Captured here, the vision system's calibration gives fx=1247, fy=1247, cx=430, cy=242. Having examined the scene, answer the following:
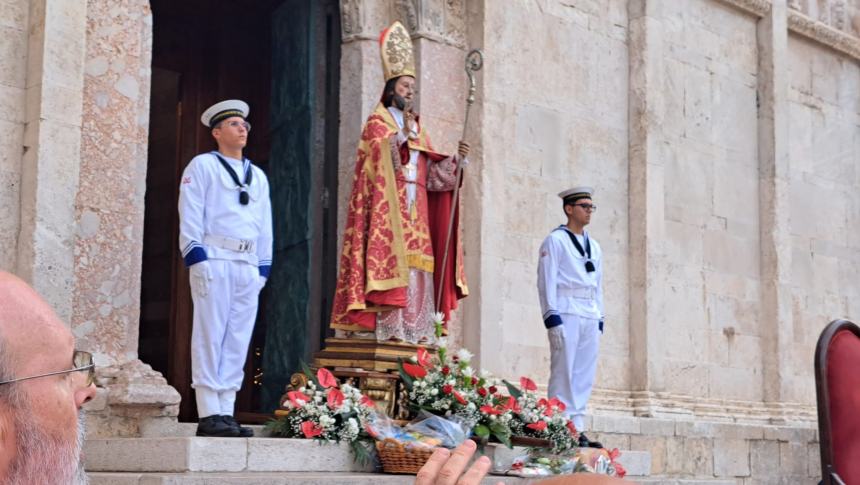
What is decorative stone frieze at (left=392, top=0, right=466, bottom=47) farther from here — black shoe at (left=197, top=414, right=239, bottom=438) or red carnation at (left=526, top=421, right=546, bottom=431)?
black shoe at (left=197, top=414, right=239, bottom=438)

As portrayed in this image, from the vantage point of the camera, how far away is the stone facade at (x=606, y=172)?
8.05 meters

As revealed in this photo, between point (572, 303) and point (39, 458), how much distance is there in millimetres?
7623

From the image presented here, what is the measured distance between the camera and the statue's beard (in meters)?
2.13

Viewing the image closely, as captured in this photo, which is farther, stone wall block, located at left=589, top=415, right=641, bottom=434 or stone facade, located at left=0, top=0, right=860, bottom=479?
stone wall block, located at left=589, top=415, right=641, bottom=434

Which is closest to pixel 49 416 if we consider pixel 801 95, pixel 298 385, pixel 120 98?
pixel 298 385

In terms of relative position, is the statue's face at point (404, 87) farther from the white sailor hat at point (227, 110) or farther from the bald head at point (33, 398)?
the bald head at point (33, 398)

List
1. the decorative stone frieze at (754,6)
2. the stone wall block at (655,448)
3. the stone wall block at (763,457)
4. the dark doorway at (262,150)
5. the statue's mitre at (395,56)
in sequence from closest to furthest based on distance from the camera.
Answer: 1. the statue's mitre at (395,56)
2. the dark doorway at (262,150)
3. the stone wall block at (655,448)
4. the stone wall block at (763,457)
5. the decorative stone frieze at (754,6)

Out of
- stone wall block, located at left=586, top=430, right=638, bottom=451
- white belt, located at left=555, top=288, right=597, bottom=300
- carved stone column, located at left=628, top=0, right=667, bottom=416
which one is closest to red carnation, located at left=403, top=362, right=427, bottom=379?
white belt, located at left=555, top=288, right=597, bottom=300

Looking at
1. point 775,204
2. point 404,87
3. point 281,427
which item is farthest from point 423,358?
point 775,204

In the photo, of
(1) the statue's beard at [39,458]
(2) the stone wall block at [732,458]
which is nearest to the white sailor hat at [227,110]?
(1) the statue's beard at [39,458]

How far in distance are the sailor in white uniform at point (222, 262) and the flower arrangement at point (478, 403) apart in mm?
1278

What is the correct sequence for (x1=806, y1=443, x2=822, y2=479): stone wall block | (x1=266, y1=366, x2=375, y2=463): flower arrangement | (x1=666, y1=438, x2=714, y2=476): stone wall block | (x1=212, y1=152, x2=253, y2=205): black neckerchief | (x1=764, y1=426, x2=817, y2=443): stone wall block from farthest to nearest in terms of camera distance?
1. (x1=806, y1=443, x2=822, y2=479): stone wall block
2. (x1=764, y1=426, x2=817, y2=443): stone wall block
3. (x1=666, y1=438, x2=714, y2=476): stone wall block
4. (x1=212, y1=152, x2=253, y2=205): black neckerchief
5. (x1=266, y1=366, x2=375, y2=463): flower arrangement

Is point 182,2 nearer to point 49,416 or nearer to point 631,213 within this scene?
point 631,213

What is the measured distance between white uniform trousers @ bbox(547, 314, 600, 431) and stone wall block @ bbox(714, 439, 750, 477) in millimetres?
3212
